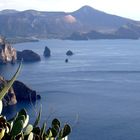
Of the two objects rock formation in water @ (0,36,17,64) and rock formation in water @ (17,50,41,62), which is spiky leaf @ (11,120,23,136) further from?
rock formation in water @ (17,50,41,62)

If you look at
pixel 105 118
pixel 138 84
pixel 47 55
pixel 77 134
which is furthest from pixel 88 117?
pixel 47 55

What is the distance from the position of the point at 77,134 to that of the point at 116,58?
8372 centimetres

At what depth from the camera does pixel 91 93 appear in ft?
241

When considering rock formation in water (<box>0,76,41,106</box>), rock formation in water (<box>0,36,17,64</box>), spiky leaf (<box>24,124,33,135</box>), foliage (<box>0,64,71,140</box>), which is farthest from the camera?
rock formation in water (<box>0,36,17,64</box>)

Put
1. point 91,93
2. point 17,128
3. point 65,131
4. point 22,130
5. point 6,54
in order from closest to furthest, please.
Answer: point 17,128
point 22,130
point 65,131
point 91,93
point 6,54

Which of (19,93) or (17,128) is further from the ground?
(17,128)

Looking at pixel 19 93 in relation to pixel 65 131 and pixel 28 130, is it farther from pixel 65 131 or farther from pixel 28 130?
pixel 28 130

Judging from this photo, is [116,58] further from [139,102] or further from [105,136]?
[105,136]

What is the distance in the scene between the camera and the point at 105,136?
150 feet

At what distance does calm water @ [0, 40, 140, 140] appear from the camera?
49.7 meters

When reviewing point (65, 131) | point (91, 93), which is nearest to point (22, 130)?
point (65, 131)

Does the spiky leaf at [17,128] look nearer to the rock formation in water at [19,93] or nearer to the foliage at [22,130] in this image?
the foliage at [22,130]

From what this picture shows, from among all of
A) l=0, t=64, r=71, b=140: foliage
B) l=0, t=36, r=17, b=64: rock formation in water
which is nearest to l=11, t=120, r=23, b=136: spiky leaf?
l=0, t=64, r=71, b=140: foliage

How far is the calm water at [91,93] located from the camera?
49.7 m
